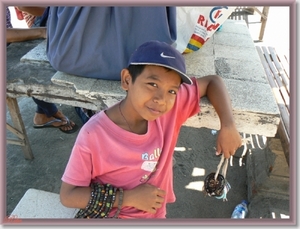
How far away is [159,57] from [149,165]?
22.2 inches

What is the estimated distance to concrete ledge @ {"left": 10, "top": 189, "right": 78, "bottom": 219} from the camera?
181 cm

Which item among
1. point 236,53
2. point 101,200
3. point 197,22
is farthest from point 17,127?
point 236,53

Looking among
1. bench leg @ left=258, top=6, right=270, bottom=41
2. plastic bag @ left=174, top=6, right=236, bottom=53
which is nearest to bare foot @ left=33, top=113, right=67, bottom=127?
plastic bag @ left=174, top=6, right=236, bottom=53

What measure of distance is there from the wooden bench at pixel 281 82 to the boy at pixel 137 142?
90 centimetres

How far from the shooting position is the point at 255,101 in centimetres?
200

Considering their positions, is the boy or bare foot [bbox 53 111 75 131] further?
bare foot [bbox 53 111 75 131]

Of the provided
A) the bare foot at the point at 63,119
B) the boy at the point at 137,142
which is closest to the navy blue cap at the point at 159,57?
the boy at the point at 137,142

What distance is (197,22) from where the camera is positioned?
2.30 metres

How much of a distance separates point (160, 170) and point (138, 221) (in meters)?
0.30

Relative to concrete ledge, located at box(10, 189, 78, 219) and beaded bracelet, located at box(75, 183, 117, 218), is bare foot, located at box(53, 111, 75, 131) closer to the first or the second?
concrete ledge, located at box(10, 189, 78, 219)

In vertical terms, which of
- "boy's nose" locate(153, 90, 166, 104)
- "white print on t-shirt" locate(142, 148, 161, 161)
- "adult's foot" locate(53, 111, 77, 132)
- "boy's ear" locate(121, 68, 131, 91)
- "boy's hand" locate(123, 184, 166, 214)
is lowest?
"adult's foot" locate(53, 111, 77, 132)

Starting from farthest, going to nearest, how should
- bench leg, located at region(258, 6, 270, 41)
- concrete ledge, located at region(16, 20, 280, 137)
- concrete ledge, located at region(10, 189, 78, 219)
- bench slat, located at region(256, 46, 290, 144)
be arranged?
bench leg, located at region(258, 6, 270, 41) → bench slat, located at region(256, 46, 290, 144) → concrete ledge, located at region(16, 20, 280, 137) → concrete ledge, located at region(10, 189, 78, 219)

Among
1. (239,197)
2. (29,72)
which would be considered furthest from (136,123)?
(239,197)

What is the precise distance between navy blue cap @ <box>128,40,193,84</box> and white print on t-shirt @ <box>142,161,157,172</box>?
47 centimetres
